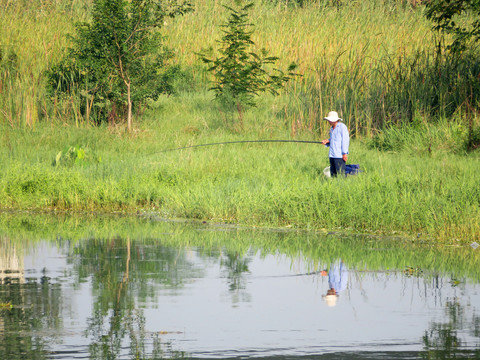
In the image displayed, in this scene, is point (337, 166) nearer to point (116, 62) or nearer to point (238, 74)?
point (238, 74)

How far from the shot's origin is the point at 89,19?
29719mm

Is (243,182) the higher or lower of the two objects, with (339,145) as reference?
lower

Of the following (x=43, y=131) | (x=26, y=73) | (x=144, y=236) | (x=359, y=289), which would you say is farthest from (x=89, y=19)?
(x=359, y=289)

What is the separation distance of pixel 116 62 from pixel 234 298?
14585mm

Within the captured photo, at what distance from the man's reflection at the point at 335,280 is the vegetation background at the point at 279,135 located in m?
2.31

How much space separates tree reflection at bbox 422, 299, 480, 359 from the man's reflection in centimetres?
111

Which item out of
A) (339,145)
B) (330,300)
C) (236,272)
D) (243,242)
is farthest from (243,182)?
(330,300)

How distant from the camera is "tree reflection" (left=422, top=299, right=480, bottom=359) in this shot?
6.64 metres

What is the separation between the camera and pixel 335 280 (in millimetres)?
9539

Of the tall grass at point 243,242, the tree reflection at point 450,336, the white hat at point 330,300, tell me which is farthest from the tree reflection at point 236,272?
the tree reflection at point 450,336

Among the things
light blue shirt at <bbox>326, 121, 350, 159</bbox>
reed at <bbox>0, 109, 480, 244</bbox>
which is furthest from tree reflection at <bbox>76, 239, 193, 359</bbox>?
light blue shirt at <bbox>326, 121, 350, 159</bbox>

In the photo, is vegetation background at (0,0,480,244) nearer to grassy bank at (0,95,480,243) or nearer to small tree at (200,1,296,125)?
grassy bank at (0,95,480,243)

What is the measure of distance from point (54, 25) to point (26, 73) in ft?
12.6

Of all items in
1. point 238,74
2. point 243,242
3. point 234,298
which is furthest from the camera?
point 238,74
